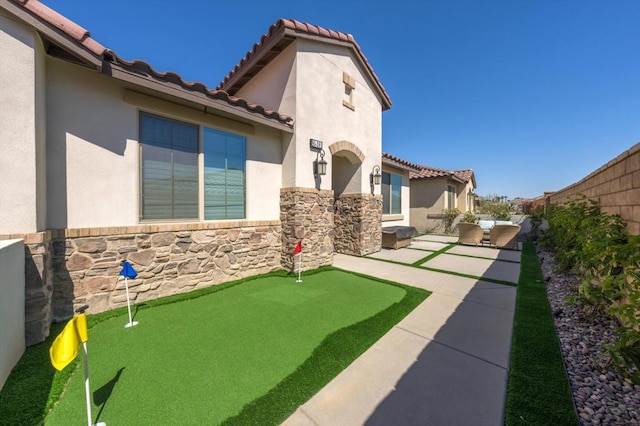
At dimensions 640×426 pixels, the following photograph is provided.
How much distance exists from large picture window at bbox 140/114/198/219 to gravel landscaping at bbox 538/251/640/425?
21.0 ft

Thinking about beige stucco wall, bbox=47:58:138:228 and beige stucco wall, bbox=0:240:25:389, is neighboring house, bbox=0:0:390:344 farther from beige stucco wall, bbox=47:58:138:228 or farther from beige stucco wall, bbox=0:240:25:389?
beige stucco wall, bbox=0:240:25:389

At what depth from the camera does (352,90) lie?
834 centimetres

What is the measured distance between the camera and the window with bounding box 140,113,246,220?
4.73m

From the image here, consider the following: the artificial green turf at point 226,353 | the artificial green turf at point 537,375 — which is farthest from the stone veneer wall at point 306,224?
the artificial green turf at point 537,375

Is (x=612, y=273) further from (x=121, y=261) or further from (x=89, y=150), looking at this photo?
(x=89, y=150)

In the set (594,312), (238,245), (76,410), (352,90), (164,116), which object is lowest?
(76,410)

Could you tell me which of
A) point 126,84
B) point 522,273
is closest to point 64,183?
point 126,84

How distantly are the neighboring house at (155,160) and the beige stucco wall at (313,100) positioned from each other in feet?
0.16

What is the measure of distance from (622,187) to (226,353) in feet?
20.1

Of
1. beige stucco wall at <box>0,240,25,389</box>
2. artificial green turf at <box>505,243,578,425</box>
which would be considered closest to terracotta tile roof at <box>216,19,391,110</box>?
beige stucco wall at <box>0,240,25,389</box>

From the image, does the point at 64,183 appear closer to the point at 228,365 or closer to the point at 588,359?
the point at 228,365

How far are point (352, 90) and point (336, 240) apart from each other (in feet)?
18.3

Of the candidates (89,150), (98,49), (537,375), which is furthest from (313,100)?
(537,375)

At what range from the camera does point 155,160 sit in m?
4.77
